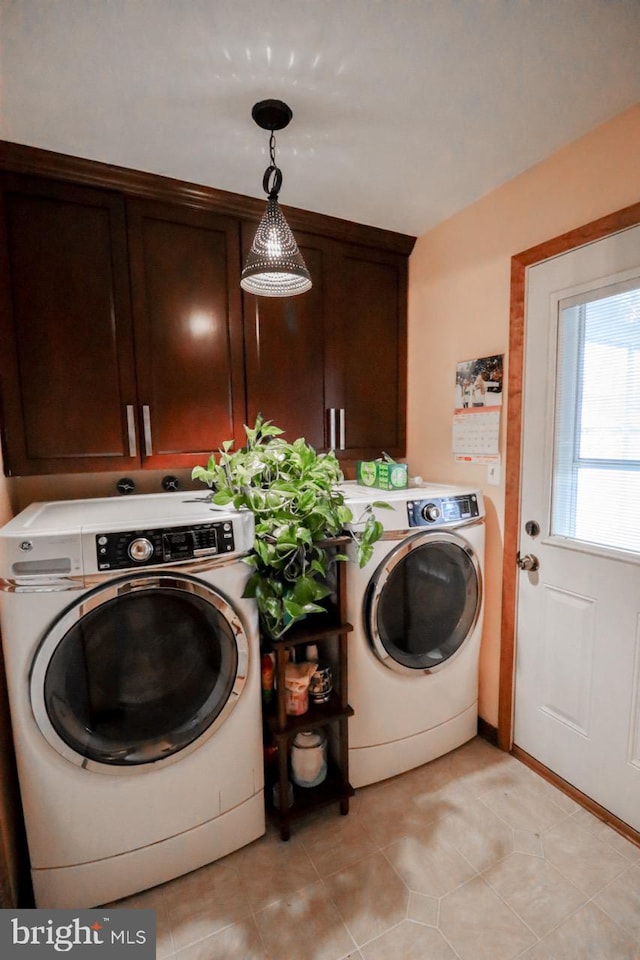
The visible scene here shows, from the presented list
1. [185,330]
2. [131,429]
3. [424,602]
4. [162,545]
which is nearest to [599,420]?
[424,602]

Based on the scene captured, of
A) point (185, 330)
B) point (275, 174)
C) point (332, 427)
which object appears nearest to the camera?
point (275, 174)

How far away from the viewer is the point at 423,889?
1.25 m

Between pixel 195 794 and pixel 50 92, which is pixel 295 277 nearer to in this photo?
pixel 50 92

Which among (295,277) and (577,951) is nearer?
(577,951)

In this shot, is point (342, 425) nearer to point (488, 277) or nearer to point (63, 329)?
point (488, 277)

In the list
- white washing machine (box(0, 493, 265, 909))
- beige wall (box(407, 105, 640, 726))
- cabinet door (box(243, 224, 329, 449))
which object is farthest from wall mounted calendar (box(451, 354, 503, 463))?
white washing machine (box(0, 493, 265, 909))

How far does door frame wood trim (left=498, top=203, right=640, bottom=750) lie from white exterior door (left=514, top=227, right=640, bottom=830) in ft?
0.09

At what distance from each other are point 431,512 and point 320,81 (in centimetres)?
135

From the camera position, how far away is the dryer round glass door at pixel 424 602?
1.52 metres

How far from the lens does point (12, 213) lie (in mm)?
1411

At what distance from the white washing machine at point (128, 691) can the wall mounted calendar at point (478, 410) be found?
1082 mm

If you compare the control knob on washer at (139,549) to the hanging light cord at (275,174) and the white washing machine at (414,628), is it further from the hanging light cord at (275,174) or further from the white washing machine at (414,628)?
the hanging light cord at (275,174)

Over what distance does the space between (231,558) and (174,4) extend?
1.32 metres

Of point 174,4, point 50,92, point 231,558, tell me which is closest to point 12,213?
point 50,92
